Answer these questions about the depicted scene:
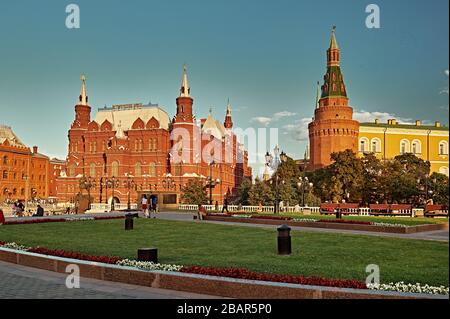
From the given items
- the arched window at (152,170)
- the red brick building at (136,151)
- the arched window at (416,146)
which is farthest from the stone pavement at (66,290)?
the arched window at (416,146)

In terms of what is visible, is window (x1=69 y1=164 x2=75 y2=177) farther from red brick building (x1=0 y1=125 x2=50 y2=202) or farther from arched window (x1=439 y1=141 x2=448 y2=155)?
arched window (x1=439 y1=141 x2=448 y2=155)

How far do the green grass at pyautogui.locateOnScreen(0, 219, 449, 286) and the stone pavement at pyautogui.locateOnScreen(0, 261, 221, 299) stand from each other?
228 cm

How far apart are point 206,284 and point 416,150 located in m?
97.4

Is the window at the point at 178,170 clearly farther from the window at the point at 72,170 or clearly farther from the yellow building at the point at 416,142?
the yellow building at the point at 416,142

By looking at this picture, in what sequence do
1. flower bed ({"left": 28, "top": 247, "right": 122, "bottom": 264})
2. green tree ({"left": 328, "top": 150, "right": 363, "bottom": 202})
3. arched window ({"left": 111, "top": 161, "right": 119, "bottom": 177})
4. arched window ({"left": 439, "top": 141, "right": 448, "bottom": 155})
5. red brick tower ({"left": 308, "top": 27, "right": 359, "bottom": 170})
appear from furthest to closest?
arched window ({"left": 439, "top": 141, "right": 448, "bottom": 155}), red brick tower ({"left": 308, "top": 27, "right": 359, "bottom": 170}), arched window ({"left": 111, "top": 161, "right": 119, "bottom": 177}), green tree ({"left": 328, "top": 150, "right": 363, "bottom": 202}), flower bed ({"left": 28, "top": 247, "right": 122, "bottom": 264})

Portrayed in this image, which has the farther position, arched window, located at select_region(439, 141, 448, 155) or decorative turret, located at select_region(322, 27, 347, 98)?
arched window, located at select_region(439, 141, 448, 155)

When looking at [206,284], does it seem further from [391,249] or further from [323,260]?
[391,249]

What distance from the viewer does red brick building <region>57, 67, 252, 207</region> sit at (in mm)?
72438

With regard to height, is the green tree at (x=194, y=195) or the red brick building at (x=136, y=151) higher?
the red brick building at (x=136, y=151)

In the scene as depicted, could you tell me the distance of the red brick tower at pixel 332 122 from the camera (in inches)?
3388

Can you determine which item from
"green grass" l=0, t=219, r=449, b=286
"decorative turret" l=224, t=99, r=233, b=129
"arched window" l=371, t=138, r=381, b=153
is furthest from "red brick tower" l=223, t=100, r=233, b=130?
"green grass" l=0, t=219, r=449, b=286

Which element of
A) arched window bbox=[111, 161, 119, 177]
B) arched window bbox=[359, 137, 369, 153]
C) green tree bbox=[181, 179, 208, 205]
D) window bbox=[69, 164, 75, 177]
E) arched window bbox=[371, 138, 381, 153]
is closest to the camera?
green tree bbox=[181, 179, 208, 205]

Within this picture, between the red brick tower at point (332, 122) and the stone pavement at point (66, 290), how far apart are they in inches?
3081

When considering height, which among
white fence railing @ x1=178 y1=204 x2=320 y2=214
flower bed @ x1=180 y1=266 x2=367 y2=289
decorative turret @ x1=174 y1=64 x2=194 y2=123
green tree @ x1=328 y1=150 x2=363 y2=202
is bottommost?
white fence railing @ x1=178 y1=204 x2=320 y2=214
